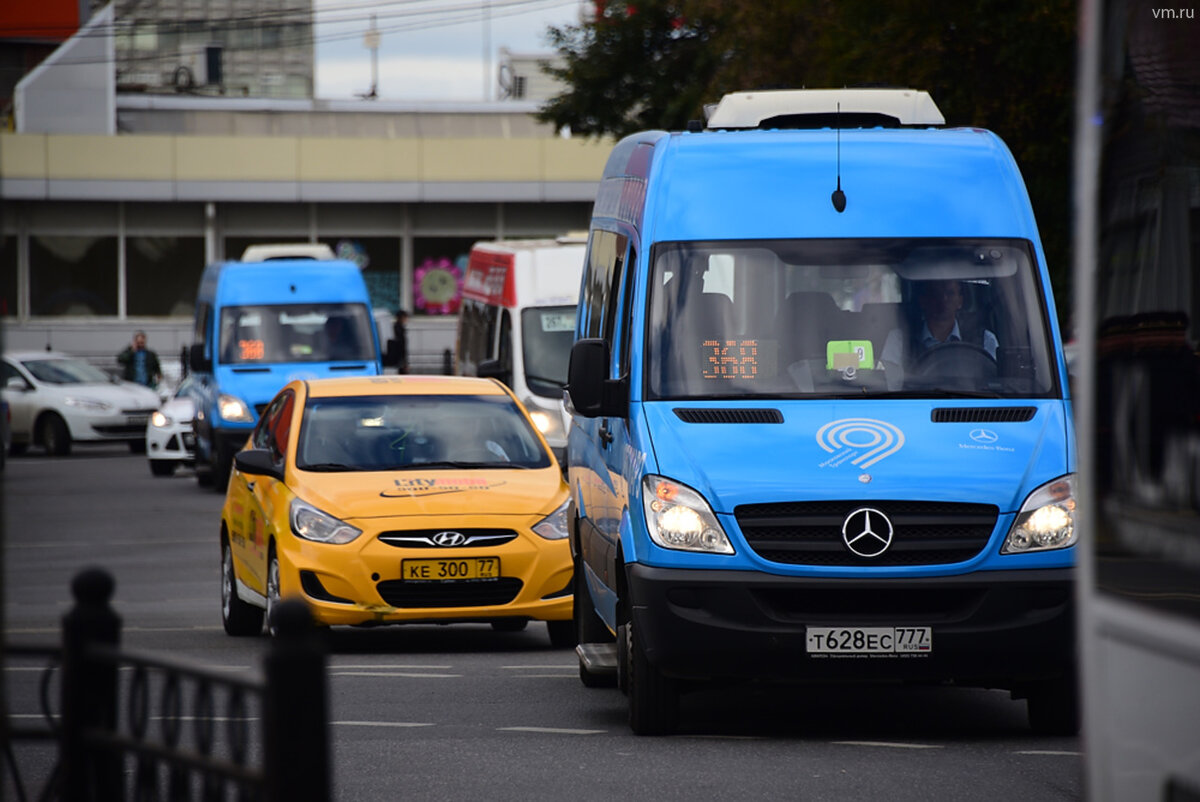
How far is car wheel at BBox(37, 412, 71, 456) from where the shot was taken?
32.8 metres

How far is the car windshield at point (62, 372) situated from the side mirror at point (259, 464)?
21.8 metres

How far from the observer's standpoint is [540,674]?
10.6 m

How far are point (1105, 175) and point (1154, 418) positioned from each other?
0.53 meters

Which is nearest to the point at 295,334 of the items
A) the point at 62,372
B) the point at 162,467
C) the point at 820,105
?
the point at 162,467

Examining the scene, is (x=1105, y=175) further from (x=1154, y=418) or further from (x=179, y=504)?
(x=179, y=504)

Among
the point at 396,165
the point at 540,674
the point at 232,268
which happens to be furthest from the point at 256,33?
the point at 540,674

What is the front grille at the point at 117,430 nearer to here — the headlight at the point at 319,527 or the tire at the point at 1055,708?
the headlight at the point at 319,527

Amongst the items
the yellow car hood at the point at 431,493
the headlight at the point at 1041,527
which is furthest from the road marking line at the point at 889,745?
the yellow car hood at the point at 431,493

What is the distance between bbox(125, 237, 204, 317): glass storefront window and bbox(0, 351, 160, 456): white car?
17.0m

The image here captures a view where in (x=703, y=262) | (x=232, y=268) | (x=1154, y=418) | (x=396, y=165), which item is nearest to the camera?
(x=1154, y=418)

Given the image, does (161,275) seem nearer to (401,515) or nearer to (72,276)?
(72,276)

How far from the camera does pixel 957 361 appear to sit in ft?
28.8

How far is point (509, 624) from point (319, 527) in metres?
1.74

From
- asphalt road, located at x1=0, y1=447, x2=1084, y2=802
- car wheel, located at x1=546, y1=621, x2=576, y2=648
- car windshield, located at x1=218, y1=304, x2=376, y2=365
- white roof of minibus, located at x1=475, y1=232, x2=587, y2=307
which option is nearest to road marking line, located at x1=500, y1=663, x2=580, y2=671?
asphalt road, located at x1=0, y1=447, x2=1084, y2=802
